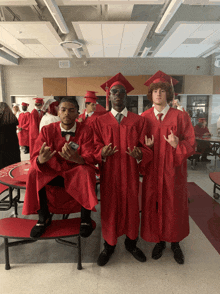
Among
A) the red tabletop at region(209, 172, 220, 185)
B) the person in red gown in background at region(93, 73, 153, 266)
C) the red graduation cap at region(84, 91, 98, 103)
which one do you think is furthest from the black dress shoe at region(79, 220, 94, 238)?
the red graduation cap at region(84, 91, 98, 103)

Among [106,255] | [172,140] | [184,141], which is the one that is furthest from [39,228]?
[184,141]

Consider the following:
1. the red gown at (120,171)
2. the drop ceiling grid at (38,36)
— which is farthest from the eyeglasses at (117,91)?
the drop ceiling grid at (38,36)

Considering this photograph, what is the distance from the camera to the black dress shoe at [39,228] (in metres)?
1.79

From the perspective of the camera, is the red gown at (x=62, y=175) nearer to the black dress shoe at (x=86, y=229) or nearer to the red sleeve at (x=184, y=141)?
the black dress shoe at (x=86, y=229)

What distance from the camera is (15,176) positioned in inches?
93.1

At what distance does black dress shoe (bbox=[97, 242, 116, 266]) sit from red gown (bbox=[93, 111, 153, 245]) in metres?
0.15

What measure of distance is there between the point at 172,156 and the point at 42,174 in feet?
3.95

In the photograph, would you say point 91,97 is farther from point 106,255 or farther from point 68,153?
point 106,255

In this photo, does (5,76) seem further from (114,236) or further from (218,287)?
(218,287)

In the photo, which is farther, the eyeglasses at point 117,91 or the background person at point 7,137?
the background person at point 7,137

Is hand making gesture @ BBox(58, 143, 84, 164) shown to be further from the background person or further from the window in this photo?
the window

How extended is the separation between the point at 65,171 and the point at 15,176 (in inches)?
34.0

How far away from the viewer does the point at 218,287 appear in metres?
1.65

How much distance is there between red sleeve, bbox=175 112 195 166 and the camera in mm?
1761
